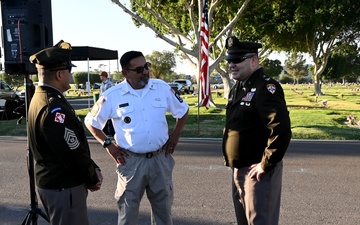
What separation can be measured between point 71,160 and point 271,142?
1.42 meters

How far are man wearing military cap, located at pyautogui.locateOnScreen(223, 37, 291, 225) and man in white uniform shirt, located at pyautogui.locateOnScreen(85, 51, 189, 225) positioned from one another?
0.65 metres

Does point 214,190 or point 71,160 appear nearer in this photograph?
point 71,160

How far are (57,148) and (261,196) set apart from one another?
5.07 feet

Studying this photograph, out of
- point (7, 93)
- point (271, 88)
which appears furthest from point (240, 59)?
point (7, 93)

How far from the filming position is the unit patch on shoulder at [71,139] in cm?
253

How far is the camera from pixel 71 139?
2.55 m

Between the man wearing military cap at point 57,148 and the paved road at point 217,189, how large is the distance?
174 cm

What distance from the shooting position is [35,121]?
101 inches

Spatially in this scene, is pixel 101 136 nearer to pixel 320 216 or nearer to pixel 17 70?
pixel 17 70

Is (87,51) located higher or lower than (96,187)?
higher

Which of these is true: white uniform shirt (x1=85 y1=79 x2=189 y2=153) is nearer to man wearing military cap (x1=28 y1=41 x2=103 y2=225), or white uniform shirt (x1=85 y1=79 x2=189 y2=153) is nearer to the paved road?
man wearing military cap (x1=28 y1=41 x2=103 y2=225)

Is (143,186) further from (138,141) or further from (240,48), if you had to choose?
(240,48)

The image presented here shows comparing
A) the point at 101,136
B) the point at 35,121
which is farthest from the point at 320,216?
the point at 35,121

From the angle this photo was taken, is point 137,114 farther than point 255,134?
Yes
